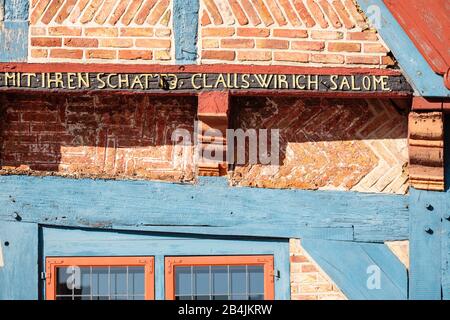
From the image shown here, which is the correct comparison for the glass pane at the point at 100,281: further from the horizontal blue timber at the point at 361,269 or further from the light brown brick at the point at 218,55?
the light brown brick at the point at 218,55

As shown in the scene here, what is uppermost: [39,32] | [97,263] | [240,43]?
[39,32]

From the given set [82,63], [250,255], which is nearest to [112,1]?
[82,63]

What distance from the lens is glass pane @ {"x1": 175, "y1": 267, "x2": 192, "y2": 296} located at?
1082 cm

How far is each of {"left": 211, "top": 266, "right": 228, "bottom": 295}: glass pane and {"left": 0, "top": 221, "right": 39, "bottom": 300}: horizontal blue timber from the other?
126 centimetres

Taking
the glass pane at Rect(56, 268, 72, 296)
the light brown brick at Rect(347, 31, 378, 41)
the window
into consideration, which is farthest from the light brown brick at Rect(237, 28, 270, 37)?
the glass pane at Rect(56, 268, 72, 296)

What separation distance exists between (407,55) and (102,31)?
85.3 inches

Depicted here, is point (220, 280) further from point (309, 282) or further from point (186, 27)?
point (186, 27)

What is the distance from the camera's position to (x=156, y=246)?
10836mm

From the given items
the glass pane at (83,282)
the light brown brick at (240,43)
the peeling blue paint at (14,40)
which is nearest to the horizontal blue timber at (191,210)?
the glass pane at (83,282)

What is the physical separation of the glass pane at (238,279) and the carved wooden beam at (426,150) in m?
1.38

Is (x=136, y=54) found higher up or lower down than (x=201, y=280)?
higher up

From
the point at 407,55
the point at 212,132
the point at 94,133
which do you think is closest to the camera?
the point at 407,55

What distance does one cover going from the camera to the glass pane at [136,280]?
10.8m

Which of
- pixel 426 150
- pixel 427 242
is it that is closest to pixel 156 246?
pixel 427 242
